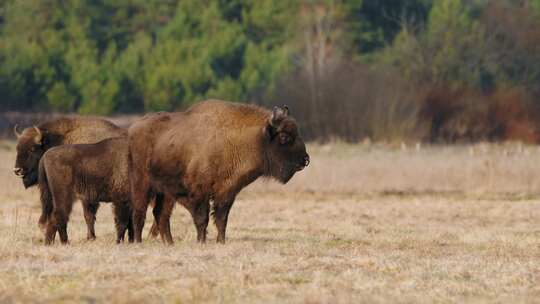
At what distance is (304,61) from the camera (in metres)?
62.3

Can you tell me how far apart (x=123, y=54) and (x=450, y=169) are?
125ft

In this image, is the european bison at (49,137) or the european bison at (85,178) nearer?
the european bison at (85,178)

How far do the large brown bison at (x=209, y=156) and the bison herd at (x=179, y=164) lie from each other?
0.01m

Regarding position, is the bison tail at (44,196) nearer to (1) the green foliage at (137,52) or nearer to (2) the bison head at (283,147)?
(2) the bison head at (283,147)

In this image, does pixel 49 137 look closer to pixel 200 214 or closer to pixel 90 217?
pixel 90 217

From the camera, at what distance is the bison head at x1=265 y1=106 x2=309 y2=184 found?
17.6 meters

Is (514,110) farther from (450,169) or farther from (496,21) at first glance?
(450,169)

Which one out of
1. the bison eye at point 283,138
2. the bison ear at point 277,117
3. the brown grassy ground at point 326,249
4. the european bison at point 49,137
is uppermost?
the bison ear at point 277,117

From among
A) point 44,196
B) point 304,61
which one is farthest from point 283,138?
point 304,61

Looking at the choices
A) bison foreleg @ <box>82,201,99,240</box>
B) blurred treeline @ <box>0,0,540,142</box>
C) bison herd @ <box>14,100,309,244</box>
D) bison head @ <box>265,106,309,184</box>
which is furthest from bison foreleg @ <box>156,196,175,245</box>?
blurred treeline @ <box>0,0,540,142</box>

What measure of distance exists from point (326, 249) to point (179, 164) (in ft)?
7.53

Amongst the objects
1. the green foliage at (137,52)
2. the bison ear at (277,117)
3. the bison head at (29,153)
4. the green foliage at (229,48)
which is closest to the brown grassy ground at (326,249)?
the bison head at (29,153)

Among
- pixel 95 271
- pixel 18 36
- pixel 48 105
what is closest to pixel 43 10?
pixel 18 36

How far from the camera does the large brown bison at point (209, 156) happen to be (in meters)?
17.5
